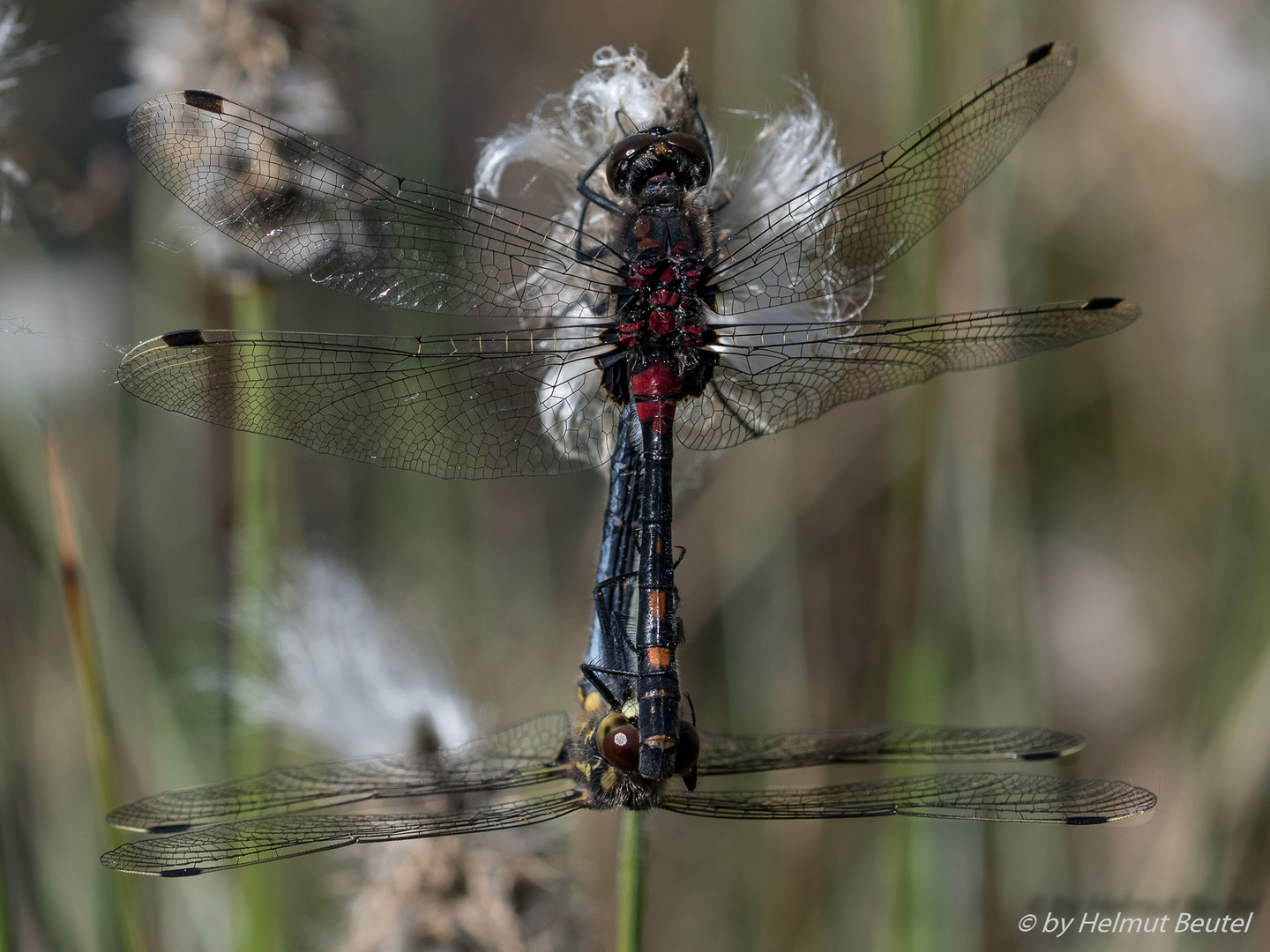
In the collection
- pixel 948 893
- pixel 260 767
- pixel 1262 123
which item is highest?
pixel 1262 123

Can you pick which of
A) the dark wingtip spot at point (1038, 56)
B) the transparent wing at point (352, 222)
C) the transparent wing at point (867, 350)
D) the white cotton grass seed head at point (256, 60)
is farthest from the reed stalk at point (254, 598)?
the dark wingtip spot at point (1038, 56)

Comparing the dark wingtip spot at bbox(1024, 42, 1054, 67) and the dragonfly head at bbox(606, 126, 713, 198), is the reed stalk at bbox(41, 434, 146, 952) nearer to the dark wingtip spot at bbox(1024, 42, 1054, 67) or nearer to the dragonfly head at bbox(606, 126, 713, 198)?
the dragonfly head at bbox(606, 126, 713, 198)

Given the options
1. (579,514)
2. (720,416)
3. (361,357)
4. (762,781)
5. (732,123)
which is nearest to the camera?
(361,357)

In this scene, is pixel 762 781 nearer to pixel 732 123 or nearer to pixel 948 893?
pixel 948 893

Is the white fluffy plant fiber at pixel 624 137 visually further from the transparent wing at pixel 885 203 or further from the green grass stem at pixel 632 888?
the green grass stem at pixel 632 888

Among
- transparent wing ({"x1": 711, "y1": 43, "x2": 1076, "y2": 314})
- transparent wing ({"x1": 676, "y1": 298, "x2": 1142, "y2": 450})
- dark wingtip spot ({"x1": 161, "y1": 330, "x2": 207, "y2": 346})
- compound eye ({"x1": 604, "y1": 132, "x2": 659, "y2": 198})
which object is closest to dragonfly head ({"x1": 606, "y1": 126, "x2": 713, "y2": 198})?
compound eye ({"x1": 604, "y1": 132, "x2": 659, "y2": 198})

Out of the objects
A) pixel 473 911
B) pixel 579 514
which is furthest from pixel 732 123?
pixel 473 911

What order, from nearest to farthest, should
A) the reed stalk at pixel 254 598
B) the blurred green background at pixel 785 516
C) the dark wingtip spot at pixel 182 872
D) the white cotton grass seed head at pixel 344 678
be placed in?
the dark wingtip spot at pixel 182 872 → the reed stalk at pixel 254 598 → the blurred green background at pixel 785 516 → the white cotton grass seed head at pixel 344 678
